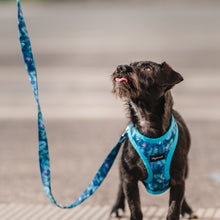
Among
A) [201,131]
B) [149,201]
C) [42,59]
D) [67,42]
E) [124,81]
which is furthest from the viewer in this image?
[67,42]

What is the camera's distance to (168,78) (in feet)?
15.7

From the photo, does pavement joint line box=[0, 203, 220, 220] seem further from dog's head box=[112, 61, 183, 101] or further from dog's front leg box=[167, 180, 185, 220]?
dog's head box=[112, 61, 183, 101]

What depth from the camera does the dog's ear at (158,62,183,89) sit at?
4.76m

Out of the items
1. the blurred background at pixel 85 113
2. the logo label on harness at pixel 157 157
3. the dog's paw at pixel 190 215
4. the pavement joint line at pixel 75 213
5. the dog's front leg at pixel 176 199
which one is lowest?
the blurred background at pixel 85 113

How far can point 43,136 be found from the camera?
16.5ft

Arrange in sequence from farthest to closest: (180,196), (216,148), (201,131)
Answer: (201,131), (216,148), (180,196)

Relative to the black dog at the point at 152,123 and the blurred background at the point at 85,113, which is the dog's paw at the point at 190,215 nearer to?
the blurred background at the point at 85,113

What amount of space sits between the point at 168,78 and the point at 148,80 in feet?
0.53

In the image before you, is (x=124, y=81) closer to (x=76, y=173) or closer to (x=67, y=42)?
(x=76, y=173)

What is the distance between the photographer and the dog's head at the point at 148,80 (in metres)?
4.62

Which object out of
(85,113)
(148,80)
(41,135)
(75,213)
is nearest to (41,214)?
(75,213)

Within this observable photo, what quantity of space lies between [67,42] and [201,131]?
1695 centimetres

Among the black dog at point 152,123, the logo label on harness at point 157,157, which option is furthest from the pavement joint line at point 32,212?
the logo label on harness at point 157,157

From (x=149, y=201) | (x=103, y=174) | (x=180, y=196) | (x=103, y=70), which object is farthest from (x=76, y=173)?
(x=103, y=70)
